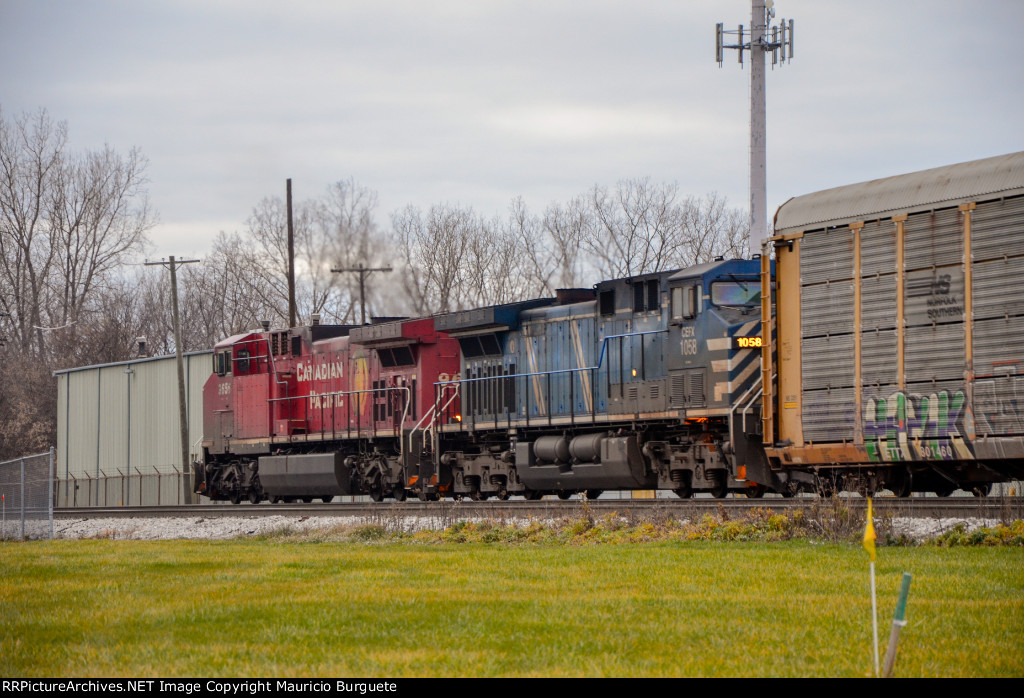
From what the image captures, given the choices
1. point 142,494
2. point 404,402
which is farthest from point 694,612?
point 142,494

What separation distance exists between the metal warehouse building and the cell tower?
21.1 metres

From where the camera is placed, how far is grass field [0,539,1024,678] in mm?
6777

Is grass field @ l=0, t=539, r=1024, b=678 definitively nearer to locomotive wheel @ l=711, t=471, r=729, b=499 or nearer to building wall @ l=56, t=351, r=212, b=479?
locomotive wheel @ l=711, t=471, r=729, b=499

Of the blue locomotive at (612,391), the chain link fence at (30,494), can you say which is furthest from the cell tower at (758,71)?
the chain link fence at (30,494)

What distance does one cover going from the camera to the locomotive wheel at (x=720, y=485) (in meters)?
18.0

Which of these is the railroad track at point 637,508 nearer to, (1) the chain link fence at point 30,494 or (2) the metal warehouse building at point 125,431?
(1) the chain link fence at point 30,494

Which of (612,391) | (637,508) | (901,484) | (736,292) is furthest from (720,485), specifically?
(901,484)

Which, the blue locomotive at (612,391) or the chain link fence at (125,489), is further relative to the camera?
the chain link fence at (125,489)

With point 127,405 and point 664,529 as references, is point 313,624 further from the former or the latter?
point 127,405

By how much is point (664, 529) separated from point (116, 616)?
739 cm

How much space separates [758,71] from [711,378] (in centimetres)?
1344

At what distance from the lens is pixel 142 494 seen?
1660 inches

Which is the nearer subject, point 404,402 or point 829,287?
point 829,287

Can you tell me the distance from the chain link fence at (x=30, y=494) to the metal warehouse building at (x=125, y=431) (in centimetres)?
1790
